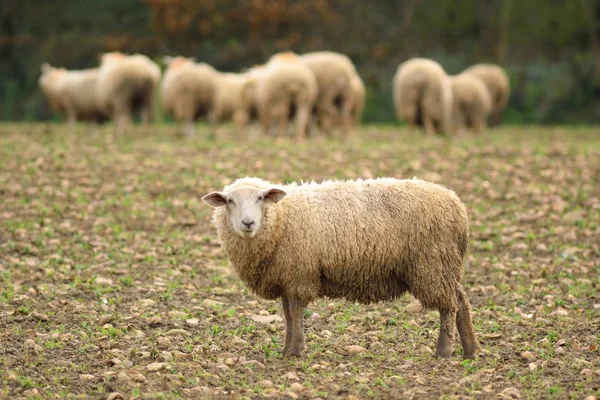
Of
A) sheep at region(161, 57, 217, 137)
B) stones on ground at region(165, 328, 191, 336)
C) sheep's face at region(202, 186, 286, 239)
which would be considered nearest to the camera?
sheep's face at region(202, 186, 286, 239)

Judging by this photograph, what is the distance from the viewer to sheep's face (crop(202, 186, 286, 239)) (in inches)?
252

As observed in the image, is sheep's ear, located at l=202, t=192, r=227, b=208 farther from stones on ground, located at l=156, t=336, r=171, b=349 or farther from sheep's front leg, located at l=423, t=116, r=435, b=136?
sheep's front leg, located at l=423, t=116, r=435, b=136

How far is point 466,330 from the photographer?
6570 mm

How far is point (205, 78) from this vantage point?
1894 centimetres

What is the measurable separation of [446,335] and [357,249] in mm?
879

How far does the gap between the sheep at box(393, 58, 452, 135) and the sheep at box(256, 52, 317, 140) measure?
1.92 m

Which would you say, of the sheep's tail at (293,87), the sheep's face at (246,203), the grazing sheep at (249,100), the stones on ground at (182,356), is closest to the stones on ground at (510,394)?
the sheep's face at (246,203)

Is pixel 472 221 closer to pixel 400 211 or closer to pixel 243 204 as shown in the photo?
pixel 400 211

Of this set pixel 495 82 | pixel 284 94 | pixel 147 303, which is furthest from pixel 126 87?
pixel 147 303

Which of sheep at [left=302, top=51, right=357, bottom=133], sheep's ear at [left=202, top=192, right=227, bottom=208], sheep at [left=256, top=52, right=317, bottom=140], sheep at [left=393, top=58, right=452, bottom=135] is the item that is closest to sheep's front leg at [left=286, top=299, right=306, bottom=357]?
sheep's ear at [left=202, top=192, right=227, bottom=208]

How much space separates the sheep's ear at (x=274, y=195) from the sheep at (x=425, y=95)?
12.1m

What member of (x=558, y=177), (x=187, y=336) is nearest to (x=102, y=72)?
(x=558, y=177)

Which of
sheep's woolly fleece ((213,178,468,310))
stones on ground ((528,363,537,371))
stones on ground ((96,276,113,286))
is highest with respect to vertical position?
sheep's woolly fleece ((213,178,468,310))

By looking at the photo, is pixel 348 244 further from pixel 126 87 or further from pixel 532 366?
pixel 126 87
